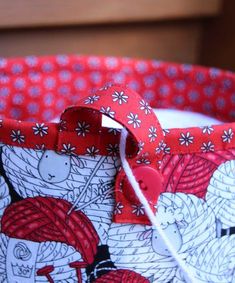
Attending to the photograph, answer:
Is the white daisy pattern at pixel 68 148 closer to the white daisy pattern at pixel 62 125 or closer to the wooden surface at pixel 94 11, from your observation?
the white daisy pattern at pixel 62 125

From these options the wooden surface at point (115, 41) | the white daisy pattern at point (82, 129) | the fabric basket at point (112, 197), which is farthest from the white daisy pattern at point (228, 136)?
the wooden surface at point (115, 41)

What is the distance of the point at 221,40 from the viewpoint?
75 centimetres

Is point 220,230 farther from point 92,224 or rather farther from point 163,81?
point 163,81

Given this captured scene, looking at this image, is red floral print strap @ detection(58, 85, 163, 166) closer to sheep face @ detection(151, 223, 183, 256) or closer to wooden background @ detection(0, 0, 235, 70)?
sheep face @ detection(151, 223, 183, 256)

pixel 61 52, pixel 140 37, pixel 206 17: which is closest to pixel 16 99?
pixel 61 52

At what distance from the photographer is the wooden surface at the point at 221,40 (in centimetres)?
73

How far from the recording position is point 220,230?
1.30 ft

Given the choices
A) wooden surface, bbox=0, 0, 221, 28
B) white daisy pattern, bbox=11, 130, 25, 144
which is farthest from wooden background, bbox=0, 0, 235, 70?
white daisy pattern, bbox=11, 130, 25, 144

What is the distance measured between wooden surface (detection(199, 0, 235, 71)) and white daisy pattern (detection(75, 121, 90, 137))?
43 cm

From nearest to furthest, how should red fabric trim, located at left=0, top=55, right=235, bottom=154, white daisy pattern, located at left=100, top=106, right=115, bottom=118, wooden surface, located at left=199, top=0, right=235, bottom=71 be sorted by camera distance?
1. white daisy pattern, located at left=100, top=106, right=115, bottom=118
2. red fabric trim, located at left=0, top=55, right=235, bottom=154
3. wooden surface, located at left=199, top=0, right=235, bottom=71

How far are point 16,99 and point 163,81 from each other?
181mm

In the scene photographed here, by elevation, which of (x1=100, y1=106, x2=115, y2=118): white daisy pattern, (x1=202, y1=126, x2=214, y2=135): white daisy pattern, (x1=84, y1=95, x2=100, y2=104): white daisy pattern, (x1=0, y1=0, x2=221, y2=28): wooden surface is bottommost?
(x1=202, y1=126, x2=214, y2=135): white daisy pattern

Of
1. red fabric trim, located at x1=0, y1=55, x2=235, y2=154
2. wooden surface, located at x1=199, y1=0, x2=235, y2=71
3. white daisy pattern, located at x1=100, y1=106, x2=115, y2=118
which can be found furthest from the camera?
wooden surface, located at x1=199, y1=0, x2=235, y2=71

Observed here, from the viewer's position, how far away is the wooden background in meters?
0.61
